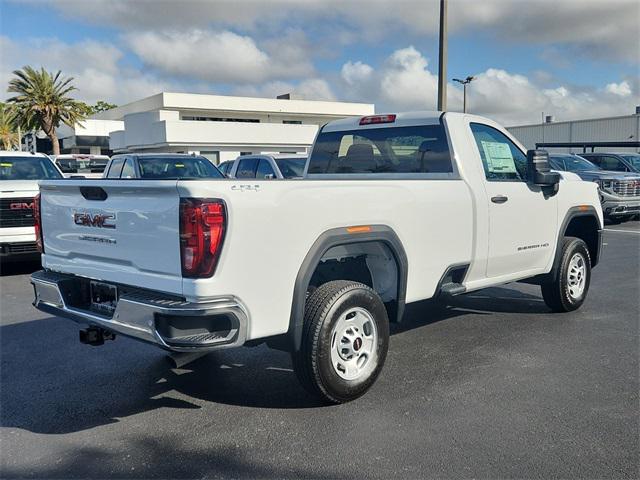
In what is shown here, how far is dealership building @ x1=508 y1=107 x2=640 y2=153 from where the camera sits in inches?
1778

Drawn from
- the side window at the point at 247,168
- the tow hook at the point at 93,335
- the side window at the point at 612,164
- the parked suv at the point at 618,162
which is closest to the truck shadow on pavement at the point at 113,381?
the tow hook at the point at 93,335

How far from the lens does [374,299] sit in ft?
14.1

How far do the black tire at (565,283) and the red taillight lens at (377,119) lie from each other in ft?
7.66

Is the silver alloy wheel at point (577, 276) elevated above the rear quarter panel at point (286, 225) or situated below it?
below

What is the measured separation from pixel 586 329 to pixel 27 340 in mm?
5503

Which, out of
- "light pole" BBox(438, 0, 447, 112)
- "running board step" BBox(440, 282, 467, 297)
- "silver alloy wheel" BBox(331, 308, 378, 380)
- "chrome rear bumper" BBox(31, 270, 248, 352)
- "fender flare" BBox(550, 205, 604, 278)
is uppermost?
"light pole" BBox(438, 0, 447, 112)

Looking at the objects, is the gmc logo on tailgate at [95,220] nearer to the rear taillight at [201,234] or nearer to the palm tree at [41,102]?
the rear taillight at [201,234]

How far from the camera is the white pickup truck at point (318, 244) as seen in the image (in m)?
3.46

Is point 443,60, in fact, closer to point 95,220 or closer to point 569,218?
point 569,218

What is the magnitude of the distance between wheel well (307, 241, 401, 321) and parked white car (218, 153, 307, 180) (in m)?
8.39

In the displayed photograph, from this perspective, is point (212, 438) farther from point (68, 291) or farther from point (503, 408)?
point (503, 408)

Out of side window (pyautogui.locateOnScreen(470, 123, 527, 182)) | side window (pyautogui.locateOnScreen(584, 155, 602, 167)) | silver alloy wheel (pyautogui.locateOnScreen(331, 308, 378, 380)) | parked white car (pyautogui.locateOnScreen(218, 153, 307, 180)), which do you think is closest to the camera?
silver alloy wheel (pyautogui.locateOnScreen(331, 308, 378, 380))

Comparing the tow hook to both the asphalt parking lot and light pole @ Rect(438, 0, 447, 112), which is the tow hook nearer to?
the asphalt parking lot

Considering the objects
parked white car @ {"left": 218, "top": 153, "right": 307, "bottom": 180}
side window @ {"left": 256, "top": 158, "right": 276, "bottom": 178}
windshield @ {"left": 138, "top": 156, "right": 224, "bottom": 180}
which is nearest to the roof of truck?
windshield @ {"left": 138, "top": 156, "right": 224, "bottom": 180}
